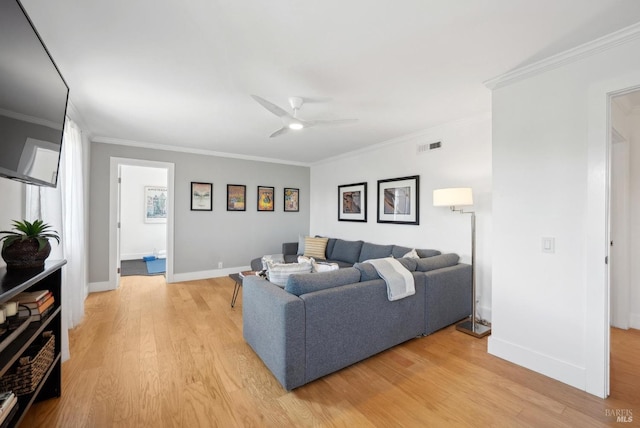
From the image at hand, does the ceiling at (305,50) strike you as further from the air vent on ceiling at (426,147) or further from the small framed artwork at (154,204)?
the small framed artwork at (154,204)

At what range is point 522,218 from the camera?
2.34m

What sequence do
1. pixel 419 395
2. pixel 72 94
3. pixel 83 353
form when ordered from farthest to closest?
pixel 72 94, pixel 83 353, pixel 419 395

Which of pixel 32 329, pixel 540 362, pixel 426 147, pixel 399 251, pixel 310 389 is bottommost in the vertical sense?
pixel 310 389

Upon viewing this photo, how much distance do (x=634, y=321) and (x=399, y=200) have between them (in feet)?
9.49

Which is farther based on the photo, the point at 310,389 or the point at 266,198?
the point at 266,198

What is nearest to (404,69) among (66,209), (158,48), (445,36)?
(445,36)

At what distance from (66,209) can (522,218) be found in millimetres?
4502

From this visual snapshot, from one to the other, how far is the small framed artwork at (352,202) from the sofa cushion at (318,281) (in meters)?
2.78

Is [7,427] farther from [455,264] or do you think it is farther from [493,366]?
[455,264]

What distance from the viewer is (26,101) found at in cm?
141

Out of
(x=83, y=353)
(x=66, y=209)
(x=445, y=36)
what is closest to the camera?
(x=445, y=36)

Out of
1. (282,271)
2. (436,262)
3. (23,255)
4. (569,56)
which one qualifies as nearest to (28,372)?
(23,255)

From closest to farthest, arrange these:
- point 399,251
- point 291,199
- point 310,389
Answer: point 310,389
point 399,251
point 291,199

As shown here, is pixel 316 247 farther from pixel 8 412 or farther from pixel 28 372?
pixel 8 412
